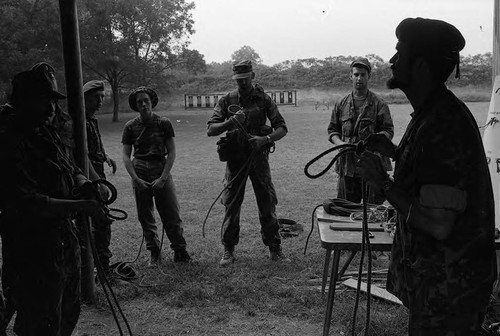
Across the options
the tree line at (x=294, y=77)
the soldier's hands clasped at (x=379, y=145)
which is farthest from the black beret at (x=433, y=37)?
the tree line at (x=294, y=77)

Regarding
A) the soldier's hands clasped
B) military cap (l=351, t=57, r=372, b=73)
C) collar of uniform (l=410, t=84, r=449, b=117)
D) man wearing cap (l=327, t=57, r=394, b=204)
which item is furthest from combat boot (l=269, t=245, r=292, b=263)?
collar of uniform (l=410, t=84, r=449, b=117)

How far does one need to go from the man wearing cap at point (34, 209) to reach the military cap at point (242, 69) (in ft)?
8.88

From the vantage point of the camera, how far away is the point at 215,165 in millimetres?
12820

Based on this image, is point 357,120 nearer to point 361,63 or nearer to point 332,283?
point 361,63

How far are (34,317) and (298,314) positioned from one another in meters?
2.23

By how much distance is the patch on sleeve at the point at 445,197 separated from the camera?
6.28 feet

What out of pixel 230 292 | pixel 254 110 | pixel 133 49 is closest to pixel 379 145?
pixel 230 292

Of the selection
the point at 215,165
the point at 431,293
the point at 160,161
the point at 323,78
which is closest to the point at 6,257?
the point at 431,293

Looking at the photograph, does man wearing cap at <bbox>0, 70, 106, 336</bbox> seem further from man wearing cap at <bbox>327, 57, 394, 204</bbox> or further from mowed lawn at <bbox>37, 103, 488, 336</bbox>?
man wearing cap at <bbox>327, 57, 394, 204</bbox>

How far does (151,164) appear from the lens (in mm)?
5223

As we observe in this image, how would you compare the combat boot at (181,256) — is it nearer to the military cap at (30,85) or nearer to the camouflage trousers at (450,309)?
the military cap at (30,85)

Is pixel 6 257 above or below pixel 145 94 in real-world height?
below

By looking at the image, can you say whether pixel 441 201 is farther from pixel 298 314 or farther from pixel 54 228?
pixel 298 314

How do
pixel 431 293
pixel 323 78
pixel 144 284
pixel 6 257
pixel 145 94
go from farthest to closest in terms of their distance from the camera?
pixel 323 78 → pixel 145 94 → pixel 144 284 → pixel 6 257 → pixel 431 293
